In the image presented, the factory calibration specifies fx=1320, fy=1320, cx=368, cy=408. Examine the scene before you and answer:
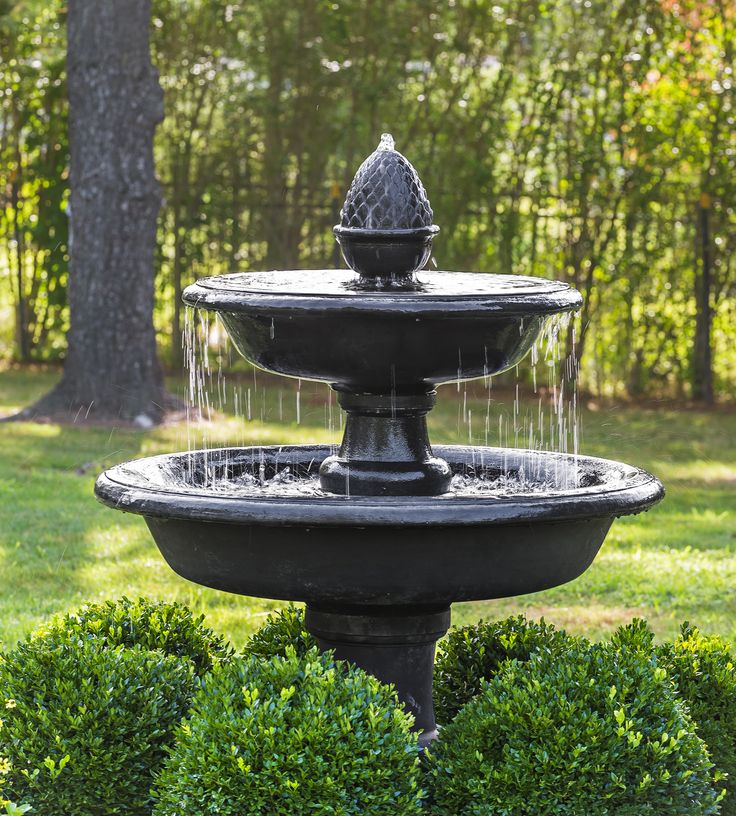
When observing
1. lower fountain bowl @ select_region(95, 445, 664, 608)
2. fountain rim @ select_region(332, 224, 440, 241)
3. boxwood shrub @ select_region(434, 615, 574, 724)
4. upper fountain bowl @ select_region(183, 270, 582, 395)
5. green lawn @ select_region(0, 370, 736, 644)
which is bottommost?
green lawn @ select_region(0, 370, 736, 644)

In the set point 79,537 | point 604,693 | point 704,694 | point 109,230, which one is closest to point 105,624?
point 604,693

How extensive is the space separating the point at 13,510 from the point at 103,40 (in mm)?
4337

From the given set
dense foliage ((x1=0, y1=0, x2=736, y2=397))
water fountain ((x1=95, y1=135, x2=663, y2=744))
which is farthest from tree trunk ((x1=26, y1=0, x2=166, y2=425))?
water fountain ((x1=95, y1=135, x2=663, y2=744))

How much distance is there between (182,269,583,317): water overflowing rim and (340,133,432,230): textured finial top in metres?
0.18

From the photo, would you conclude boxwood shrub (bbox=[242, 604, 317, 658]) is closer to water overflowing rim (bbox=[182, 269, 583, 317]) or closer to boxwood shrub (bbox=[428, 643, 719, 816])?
boxwood shrub (bbox=[428, 643, 719, 816])

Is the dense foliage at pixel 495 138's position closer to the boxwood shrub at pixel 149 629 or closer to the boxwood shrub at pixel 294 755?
the boxwood shrub at pixel 149 629

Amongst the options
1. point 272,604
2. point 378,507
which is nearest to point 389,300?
point 378,507

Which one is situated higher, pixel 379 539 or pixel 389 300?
pixel 389 300

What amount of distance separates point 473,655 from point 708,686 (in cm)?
75

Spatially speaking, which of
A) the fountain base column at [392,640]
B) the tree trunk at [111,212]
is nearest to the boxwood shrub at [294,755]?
the fountain base column at [392,640]

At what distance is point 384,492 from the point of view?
373cm

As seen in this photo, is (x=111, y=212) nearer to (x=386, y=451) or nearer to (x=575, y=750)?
(x=386, y=451)

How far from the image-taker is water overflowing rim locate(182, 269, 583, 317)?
10.8ft

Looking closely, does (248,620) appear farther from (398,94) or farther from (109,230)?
(398,94)
